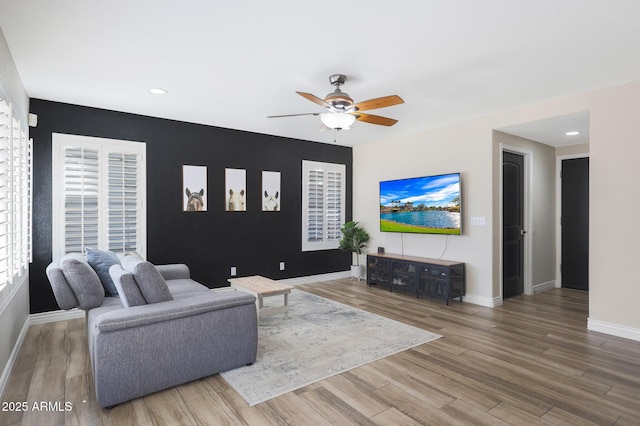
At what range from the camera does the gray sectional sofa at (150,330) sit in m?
2.33

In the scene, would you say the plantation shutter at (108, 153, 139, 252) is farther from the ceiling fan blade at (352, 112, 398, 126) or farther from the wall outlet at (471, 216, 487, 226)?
the wall outlet at (471, 216, 487, 226)

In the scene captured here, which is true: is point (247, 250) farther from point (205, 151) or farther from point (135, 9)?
point (135, 9)

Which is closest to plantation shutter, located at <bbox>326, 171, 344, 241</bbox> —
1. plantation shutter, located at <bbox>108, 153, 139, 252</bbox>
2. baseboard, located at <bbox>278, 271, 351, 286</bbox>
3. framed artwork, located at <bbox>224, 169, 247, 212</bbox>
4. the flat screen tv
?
baseboard, located at <bbox>278, 271, 351, 286</bbox>

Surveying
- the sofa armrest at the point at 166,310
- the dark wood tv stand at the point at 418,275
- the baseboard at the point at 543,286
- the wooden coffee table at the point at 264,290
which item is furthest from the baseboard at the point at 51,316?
the baseboard at the point at 543,286

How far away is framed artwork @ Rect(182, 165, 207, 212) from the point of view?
5164 mm

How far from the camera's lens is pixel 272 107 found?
14.6 ft

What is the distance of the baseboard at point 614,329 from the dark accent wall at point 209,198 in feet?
13.3

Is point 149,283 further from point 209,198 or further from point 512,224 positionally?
point 512,224

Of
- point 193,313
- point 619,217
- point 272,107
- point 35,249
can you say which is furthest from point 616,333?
point 35,249

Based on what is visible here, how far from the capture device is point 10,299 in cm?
290

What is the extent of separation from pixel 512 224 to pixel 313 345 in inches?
148

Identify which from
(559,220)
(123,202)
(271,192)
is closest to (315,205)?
(271,192)

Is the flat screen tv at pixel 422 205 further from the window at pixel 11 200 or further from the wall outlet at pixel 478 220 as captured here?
the window at pixel 11 200

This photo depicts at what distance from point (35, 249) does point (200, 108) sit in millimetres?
2539
